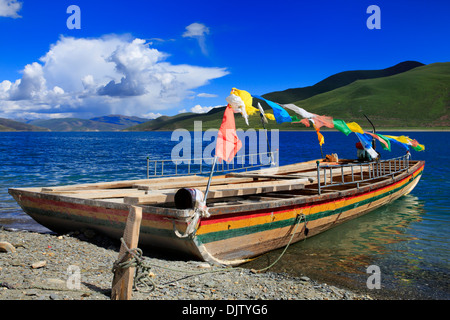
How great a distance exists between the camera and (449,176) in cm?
3428

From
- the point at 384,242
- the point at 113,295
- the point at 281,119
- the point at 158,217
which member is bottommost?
the point at 384,242

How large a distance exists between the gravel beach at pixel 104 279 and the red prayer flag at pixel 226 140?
286 centimetres

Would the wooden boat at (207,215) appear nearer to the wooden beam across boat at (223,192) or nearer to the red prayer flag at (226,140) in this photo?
the wooden beam across boat at (223,192)

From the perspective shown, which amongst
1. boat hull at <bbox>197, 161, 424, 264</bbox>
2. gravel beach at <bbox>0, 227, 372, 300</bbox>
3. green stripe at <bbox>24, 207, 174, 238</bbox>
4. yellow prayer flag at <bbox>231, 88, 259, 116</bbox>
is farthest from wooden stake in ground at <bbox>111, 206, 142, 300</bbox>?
yellow prayer flag at <bbox>231, 88, 259, 116</bbox>

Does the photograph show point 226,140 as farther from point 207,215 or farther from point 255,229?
point 255,229

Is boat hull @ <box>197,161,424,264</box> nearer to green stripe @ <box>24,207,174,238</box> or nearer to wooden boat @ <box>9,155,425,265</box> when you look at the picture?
wooden boat @ <box>9,155,425,265</box>

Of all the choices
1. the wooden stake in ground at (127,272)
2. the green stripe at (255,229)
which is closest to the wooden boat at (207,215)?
the green stripe at (255,229)

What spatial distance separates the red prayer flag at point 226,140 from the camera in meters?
8.93

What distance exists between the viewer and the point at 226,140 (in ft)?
29.6

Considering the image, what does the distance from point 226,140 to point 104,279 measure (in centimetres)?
424

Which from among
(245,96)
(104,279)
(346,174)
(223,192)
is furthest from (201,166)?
(104,279)
